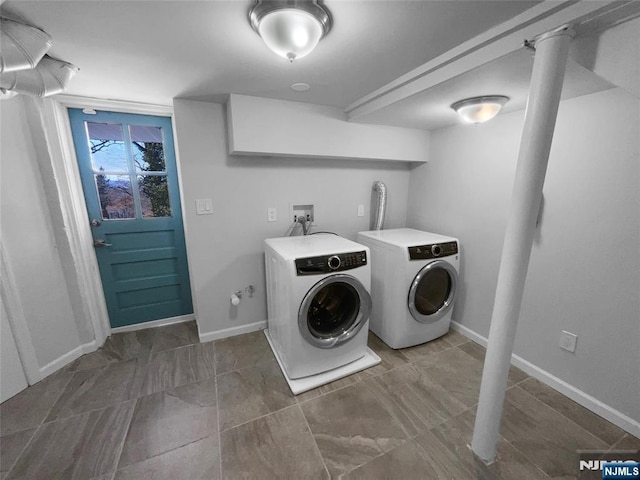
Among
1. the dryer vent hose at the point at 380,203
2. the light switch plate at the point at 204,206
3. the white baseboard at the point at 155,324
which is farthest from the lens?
the dryer vent hose at the point at 380,203

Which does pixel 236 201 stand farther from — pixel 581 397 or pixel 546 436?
pixel 581 397

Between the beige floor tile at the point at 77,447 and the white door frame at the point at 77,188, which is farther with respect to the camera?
the white door frame at the point at 77,188

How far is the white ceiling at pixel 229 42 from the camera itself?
0.92m

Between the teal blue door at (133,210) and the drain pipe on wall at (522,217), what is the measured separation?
2488mm

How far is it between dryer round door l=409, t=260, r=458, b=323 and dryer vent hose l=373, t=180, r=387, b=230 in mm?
704

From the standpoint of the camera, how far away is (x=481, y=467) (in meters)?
1.21

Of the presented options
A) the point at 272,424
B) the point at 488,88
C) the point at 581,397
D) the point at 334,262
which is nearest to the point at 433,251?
the point at 334,262

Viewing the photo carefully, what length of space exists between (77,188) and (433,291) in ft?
9.81

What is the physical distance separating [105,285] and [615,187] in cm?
364

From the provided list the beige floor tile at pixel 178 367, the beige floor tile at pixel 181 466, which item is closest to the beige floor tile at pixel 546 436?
the beige floor tile at pixel 181 466

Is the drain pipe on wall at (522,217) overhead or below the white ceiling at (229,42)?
below

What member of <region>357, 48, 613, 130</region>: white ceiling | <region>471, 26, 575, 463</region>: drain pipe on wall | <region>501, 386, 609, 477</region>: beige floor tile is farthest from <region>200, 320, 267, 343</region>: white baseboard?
<region>357, 48, 613, 130</region>: white ceiling

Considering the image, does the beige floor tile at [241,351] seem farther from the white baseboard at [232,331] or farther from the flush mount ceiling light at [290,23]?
the flush mount ceiling light at [290,23]

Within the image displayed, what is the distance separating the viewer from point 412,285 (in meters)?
1.90
